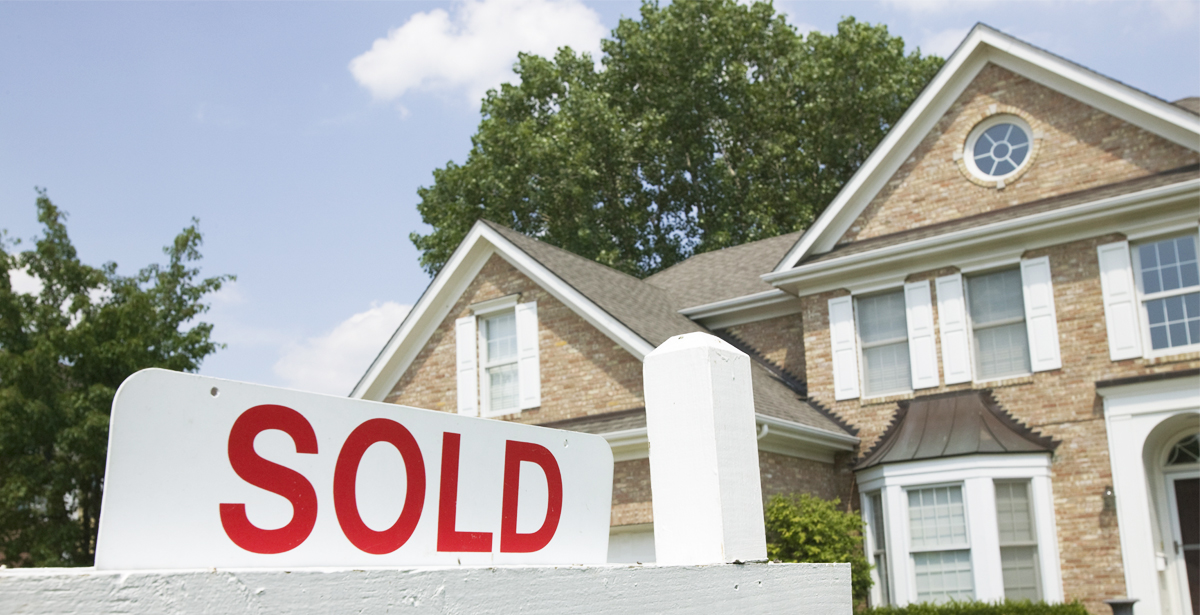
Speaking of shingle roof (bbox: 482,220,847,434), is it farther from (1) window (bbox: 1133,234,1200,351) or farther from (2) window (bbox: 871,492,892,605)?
(1) window (bbox: 1133,234,1200,351)

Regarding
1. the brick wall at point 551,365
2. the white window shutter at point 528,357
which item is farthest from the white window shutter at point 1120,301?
the white window shutter at point 528,357

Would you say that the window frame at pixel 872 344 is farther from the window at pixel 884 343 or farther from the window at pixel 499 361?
the window at pixel 499 361

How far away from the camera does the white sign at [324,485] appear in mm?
2223

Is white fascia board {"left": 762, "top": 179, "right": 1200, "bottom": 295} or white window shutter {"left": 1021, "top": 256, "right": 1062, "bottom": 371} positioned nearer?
white fascia board {"left": 762, "top": 179, "right": 1200, "bottom": 295}

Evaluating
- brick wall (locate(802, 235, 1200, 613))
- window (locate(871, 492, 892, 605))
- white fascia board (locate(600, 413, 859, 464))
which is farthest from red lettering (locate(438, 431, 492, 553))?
brick wall (locate(802, 235, 1200, 613))

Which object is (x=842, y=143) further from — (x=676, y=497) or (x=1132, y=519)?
(x=676, y=497)

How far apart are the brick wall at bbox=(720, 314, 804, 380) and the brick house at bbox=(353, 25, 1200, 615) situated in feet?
0.16

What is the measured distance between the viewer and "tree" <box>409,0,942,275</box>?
108ft

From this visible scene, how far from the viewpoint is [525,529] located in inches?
125

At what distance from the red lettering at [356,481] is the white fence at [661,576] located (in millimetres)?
239

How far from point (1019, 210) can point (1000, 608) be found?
222 inches

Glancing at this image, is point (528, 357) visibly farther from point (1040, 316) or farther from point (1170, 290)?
point (1170, 290)

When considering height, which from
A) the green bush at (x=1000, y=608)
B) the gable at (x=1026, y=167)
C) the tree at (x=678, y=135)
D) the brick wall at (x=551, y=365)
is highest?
the tree at (x=678, y=135)

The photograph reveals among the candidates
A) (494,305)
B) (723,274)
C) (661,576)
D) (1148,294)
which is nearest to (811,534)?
(1148,294)
